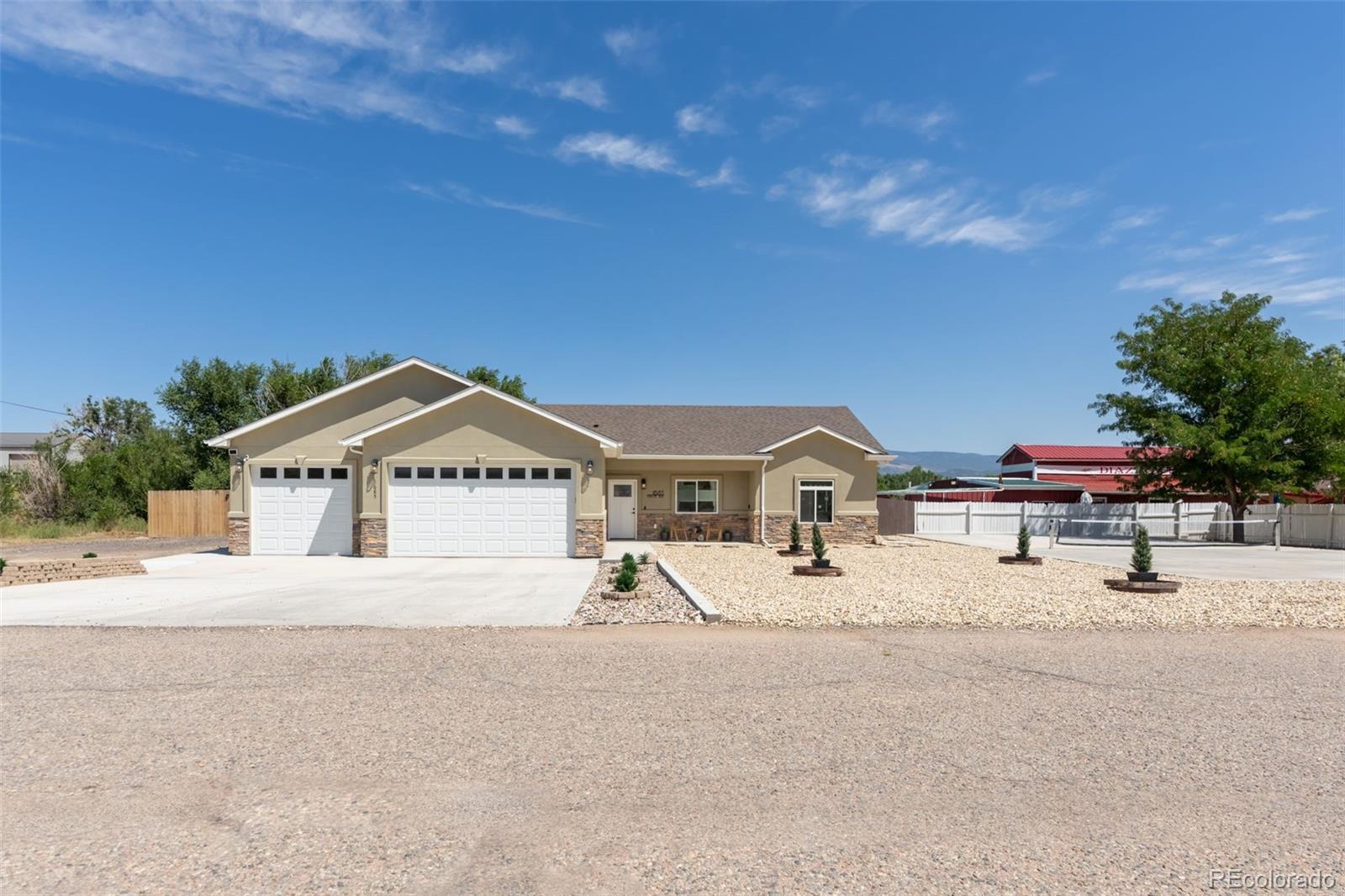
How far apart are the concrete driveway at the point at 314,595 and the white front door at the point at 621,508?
7525 millimetres

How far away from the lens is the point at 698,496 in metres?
25.3

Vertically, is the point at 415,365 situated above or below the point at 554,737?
above

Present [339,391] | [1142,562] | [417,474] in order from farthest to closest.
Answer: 1. [339,391]
2. [417,474]
3. [1142,562]

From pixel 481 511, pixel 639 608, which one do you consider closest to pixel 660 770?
pixel 639 608

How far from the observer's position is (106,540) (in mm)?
25953

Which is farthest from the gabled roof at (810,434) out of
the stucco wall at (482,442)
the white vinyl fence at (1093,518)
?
the white vinyl fence at (1093,518)

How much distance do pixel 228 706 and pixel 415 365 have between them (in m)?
15.5

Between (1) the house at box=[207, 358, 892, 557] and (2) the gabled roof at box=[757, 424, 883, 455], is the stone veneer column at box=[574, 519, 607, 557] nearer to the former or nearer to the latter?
(1) the house at box=[207, 358, 892, 557]

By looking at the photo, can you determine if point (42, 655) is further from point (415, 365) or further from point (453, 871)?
point (415, 365)

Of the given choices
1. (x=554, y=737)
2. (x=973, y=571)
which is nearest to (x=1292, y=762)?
(x=554, y=737)

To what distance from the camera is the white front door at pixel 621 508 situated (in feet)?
82.1

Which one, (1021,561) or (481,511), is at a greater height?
(481,511)

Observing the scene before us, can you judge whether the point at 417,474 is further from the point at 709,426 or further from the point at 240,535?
the point at 709,426

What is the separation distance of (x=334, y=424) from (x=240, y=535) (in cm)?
352
